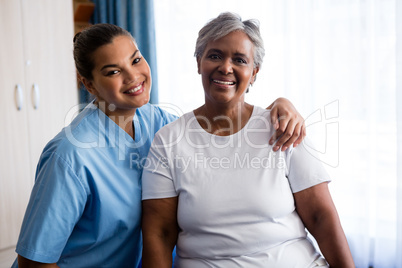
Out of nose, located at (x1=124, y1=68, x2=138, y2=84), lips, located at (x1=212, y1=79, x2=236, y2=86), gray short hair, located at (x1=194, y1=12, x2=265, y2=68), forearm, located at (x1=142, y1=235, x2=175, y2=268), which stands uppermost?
gray short hair, located at (x1=194, y1=12, x2=265, y2=68)

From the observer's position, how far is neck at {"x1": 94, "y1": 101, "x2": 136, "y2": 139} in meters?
1.31

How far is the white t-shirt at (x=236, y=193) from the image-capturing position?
44.2 inches

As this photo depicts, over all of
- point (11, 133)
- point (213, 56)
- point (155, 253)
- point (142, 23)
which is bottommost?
point (155, 253)

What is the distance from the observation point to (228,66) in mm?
1212

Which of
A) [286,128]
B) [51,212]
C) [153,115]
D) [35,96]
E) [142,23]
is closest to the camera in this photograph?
[51,212]

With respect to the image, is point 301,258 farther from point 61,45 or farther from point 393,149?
point 61,45

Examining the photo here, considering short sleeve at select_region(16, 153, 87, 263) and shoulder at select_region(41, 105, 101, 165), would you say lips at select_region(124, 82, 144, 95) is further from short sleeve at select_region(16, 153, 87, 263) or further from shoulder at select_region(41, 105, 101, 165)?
short sleeve at select_region(16, 153, 87, 263)

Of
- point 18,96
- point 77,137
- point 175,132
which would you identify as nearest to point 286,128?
point 175,132

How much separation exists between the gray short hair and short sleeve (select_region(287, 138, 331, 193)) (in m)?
0.35

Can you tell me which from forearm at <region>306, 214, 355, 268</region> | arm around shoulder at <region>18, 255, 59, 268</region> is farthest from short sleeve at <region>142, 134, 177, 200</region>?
forearm at <region>306, 214, 355, 268</region>

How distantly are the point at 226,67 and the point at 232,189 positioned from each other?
0.41 meters

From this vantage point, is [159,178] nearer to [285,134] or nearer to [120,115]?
[120,115]

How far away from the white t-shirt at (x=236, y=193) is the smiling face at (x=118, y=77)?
21 cm

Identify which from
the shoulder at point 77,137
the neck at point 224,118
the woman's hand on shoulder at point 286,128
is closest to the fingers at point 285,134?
the woman's hand on shoulder at point 286,128
